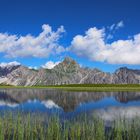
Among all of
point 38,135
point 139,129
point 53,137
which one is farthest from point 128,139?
point 38,135

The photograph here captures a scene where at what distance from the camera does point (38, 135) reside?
26.1m

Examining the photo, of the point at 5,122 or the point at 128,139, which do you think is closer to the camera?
the point at 128,139

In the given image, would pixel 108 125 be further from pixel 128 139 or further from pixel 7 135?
pixel 7 135

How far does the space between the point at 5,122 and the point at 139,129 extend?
13.7 metres

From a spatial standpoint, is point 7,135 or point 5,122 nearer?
point 7,135

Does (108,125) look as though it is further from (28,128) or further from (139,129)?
(28,128)

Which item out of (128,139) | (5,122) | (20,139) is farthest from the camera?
(5,122)

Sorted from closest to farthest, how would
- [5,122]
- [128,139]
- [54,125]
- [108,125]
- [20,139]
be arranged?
[20,139] < [128,139] < [54,125] < [5,122] < [108,125]

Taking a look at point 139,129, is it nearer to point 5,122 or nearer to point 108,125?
point 108,125

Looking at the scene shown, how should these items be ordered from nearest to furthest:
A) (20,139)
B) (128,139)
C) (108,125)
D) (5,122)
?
(20,139) < (128,139) < (5,122) < (108,125)

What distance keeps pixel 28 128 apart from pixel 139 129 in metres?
10.7

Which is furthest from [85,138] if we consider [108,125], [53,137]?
[108,125]

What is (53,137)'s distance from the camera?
2483cm

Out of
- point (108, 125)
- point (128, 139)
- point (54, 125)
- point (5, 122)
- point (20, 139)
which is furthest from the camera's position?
point (108, 125)
